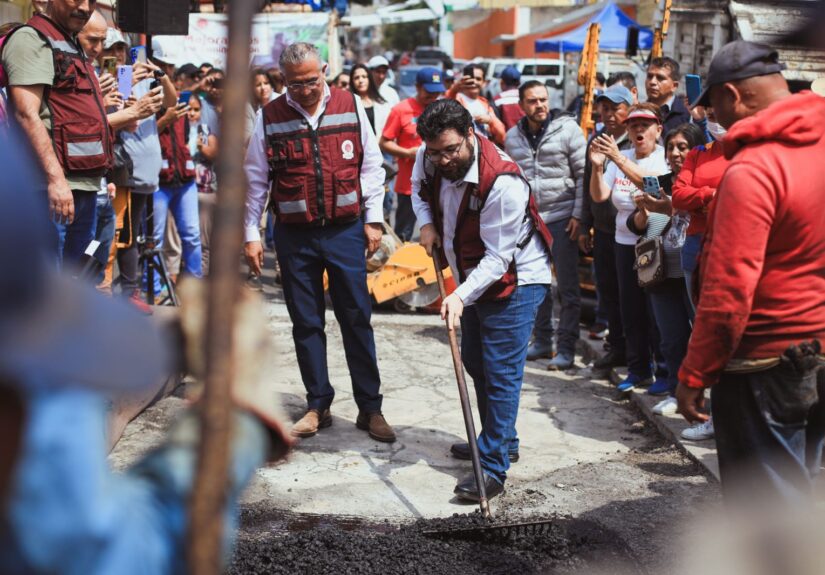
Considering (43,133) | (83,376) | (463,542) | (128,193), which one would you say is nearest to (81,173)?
(43,133)

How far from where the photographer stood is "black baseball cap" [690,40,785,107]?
10.9ft

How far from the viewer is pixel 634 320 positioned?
6.89m

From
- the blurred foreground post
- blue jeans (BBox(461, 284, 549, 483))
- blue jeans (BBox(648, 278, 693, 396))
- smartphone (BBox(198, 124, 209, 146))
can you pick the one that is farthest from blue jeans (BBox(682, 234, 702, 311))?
smartphone (BBox(198, 124, 209, 146))

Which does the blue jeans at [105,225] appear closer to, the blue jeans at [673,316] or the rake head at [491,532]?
the rake head at [491,532]

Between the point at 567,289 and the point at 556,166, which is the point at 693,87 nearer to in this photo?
the point at 556,166

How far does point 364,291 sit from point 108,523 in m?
4.54

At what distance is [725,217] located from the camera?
10.5 ft

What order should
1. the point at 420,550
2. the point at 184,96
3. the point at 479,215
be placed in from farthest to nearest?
the point at 184,96 → the point at 479,215 → the point at 420,550

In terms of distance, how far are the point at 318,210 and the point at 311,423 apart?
1223mm

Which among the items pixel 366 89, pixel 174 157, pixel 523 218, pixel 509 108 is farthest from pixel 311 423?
pixel 509 108

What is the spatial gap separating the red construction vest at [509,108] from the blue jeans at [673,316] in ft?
17.7

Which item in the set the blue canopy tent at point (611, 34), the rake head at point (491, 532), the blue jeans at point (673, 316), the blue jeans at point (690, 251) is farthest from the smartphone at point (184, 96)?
the blue canopy tent at point (611, 34)

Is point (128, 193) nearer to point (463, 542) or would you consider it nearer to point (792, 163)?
point (463, 542)

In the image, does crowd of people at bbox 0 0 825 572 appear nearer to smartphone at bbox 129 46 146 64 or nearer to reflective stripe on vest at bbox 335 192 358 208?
reflective stripe on vest at bbox 335 192 358 208
